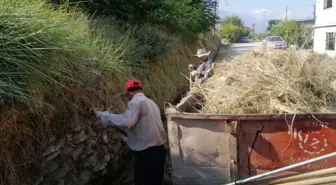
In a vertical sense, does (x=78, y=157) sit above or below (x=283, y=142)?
below

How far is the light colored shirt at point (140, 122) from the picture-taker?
530 centimetres

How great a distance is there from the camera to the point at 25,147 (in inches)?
189

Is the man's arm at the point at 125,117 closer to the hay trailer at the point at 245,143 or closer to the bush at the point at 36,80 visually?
the hay trailer at the point at 245,143

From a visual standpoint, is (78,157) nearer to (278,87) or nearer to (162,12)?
(278,87)

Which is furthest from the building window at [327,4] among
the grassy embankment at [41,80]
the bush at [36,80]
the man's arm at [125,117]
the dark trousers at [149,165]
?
the man's arm at [125,117]

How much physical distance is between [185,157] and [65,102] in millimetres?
1594

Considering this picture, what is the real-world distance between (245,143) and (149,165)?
129 cm

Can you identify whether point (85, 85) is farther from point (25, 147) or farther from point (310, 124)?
point (310, 124)

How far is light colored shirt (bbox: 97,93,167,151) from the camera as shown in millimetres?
5305

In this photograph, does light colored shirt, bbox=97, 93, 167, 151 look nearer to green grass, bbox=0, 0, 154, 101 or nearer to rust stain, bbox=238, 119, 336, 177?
green grass, bbox=0, 0, 154, 101

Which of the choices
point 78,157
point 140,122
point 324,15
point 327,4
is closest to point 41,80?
point 78,157

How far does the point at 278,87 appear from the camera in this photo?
17.5 ft

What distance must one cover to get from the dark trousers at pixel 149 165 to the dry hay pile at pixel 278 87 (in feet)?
2.88

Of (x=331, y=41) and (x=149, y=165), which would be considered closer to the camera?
(x=149, y=165)
